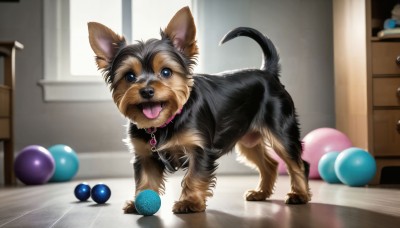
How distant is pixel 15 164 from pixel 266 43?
2263mm

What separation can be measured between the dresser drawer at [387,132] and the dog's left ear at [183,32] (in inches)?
75.8

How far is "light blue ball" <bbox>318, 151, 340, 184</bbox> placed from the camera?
12.6 ft

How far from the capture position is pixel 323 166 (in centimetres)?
389

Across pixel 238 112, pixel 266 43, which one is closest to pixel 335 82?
pixel 266 43

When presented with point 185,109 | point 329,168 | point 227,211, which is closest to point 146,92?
point 185,109

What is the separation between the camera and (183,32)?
7.96 feet

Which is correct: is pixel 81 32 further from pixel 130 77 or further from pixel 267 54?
pixel 130 77

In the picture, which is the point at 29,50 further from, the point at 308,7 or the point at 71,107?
the point at 308,7

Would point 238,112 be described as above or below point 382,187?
above

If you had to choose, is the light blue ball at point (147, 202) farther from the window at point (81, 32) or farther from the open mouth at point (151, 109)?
the window at point (81, 32)

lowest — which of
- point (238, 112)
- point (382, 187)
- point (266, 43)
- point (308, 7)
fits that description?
point (382, 187)

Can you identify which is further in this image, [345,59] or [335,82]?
[335,82]

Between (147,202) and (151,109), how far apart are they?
0.37 m

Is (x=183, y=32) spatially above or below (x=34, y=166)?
above
